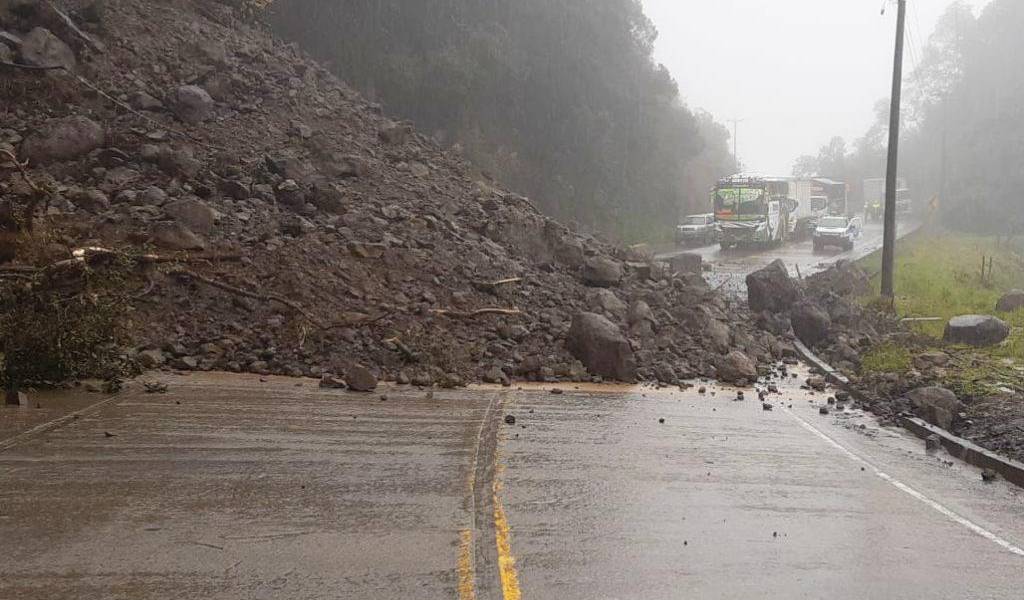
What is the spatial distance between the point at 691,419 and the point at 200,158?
477 inches

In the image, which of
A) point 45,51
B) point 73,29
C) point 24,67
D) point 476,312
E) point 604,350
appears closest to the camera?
point 604,350

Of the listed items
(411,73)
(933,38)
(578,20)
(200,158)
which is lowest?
(200,158)

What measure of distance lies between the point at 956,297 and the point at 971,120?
4919 centimetres

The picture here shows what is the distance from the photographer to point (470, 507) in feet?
22.6

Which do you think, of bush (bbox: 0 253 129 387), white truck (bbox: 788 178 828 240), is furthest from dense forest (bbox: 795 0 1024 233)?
bush (bbox: 0 253 129 387)

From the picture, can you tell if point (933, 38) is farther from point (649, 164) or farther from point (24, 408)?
point (24, 408)

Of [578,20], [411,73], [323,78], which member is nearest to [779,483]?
[323,78]

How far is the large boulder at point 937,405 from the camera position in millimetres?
11461

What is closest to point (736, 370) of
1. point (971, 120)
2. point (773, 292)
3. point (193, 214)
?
point (773, 292)

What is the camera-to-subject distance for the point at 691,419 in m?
11.3

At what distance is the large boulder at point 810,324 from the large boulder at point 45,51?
16712 mm

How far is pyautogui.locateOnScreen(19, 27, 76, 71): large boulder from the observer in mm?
19250

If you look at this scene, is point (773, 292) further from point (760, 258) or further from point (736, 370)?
point (760, 258)

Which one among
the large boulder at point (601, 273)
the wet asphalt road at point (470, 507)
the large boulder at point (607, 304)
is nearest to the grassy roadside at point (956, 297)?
the wet asphalt road at point (470, 507)
